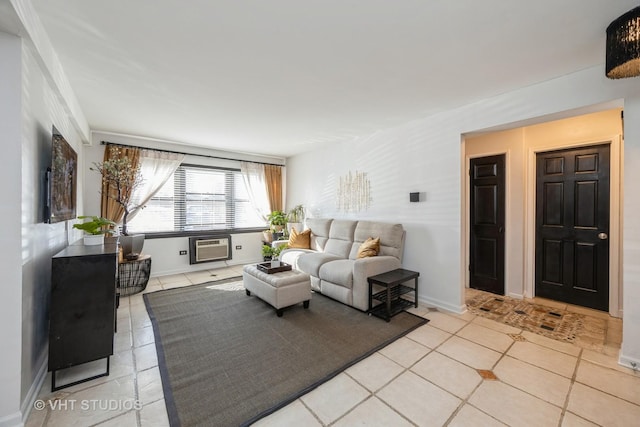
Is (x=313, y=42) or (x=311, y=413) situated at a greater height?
(x=313, y=42)

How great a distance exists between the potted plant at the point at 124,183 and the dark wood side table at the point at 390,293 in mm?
3454

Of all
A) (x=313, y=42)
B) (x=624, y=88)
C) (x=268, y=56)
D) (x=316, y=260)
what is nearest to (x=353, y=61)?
(x=313, y=42)

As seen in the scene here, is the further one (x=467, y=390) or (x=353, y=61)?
(x=353, y=61)

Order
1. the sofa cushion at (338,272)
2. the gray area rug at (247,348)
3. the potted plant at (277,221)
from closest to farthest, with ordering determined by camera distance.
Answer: the gray area rug at (247,348) → the sofa cushion at (338,272) → the potted plant at (277,221)

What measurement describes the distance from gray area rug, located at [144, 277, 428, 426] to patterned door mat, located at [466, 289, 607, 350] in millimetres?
1002

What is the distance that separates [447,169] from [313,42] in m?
2.22

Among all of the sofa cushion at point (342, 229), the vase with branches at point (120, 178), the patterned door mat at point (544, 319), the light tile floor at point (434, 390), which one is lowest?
the light tile floor at point (434, 390)

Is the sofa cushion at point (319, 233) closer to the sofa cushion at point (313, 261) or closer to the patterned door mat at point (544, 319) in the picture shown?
the sofa cushion at point (313, 261)

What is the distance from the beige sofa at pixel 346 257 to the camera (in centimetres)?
315

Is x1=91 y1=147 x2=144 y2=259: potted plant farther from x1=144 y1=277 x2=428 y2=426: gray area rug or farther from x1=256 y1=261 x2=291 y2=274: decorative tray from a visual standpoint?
x1=256 y1=261 x2=291 y2=274: decorative tray

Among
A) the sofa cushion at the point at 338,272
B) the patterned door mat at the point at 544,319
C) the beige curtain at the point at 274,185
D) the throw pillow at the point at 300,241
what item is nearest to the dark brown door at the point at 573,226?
the patterned door mat at the point at 544,319

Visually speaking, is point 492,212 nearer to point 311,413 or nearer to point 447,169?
point 447,169

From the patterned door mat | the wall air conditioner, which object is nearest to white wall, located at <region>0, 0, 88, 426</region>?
the wall air conditioner

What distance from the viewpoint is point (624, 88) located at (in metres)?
2.10
